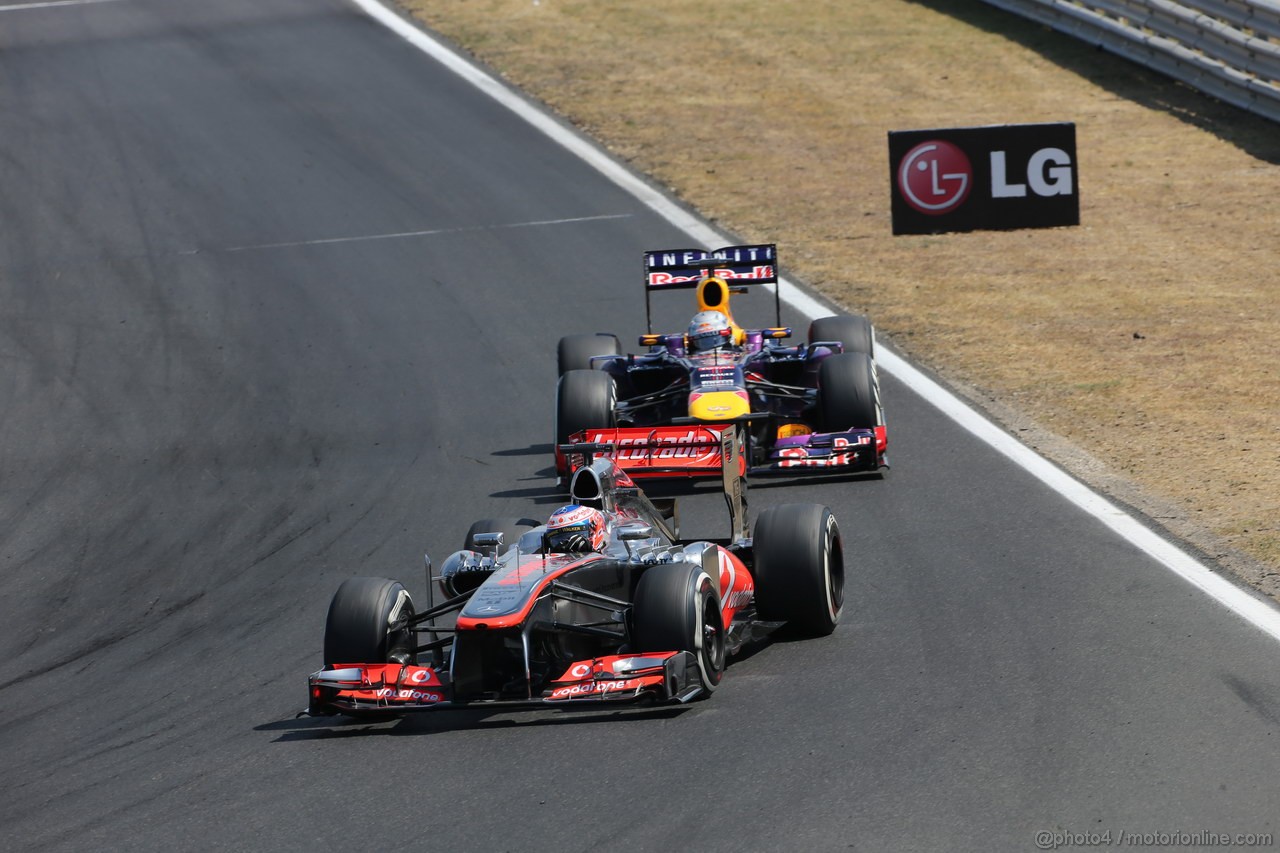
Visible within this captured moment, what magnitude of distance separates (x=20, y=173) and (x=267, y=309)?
7.68m

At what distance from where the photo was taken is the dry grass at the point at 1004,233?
46.7 feet

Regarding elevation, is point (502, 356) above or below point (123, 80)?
below

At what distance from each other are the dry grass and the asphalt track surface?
3.86 feet

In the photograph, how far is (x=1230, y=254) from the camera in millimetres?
20250

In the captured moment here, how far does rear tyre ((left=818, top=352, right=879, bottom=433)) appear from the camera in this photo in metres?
13.7

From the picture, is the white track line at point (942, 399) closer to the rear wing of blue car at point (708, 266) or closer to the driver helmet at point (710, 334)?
the rear wing of blue car at point (708, 266)

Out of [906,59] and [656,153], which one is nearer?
[656,153]

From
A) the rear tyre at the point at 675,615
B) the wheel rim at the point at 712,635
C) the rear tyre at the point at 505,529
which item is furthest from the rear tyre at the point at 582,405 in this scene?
the rear tyre at the point at 675,615

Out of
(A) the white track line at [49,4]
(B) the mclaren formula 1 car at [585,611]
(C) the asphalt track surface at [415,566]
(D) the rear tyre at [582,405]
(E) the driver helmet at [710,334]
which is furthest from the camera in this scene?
(A) the white track line at [49,4]

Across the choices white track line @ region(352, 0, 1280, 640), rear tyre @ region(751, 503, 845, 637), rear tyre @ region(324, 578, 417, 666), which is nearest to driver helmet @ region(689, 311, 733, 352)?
white track line @ region(352, 0, 1280, 640)

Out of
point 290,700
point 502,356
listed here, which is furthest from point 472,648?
point 502,356

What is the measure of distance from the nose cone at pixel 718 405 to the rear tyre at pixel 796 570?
3.66 meters

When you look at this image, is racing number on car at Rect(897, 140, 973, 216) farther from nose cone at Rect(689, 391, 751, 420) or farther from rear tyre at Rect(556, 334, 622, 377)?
nose cone at Rect(689, 391, 751, 420)

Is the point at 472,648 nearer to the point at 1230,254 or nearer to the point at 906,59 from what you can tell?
the point at 1230,254
